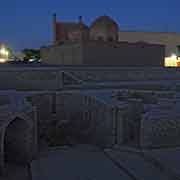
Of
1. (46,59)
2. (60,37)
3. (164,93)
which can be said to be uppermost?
(60,37)

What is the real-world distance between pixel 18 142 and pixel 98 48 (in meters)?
13.6

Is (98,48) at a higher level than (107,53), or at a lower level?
higher

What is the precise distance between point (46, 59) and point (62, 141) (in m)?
16.5

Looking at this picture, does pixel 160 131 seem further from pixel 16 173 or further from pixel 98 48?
pixel 98 48

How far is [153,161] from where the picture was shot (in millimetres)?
6680

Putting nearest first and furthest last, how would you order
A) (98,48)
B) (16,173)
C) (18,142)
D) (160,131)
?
(16,173), (160,131), (18,142), (98,48)

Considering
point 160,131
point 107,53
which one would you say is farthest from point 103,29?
point 160,131

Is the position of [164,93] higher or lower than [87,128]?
higher

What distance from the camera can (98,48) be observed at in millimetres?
20594

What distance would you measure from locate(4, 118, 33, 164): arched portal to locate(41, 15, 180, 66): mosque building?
12511 mm

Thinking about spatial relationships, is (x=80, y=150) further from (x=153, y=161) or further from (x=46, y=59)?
(x=46, y=59)

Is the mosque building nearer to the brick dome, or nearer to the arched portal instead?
the brick dome

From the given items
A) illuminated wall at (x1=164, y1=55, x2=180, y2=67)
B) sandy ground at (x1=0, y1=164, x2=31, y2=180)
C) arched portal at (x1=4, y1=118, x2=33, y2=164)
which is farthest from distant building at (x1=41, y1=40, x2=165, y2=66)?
sandy ground at (x1=0, y1=164, x2=31, y2=180)

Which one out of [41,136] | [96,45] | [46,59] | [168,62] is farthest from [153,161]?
[168,62]
